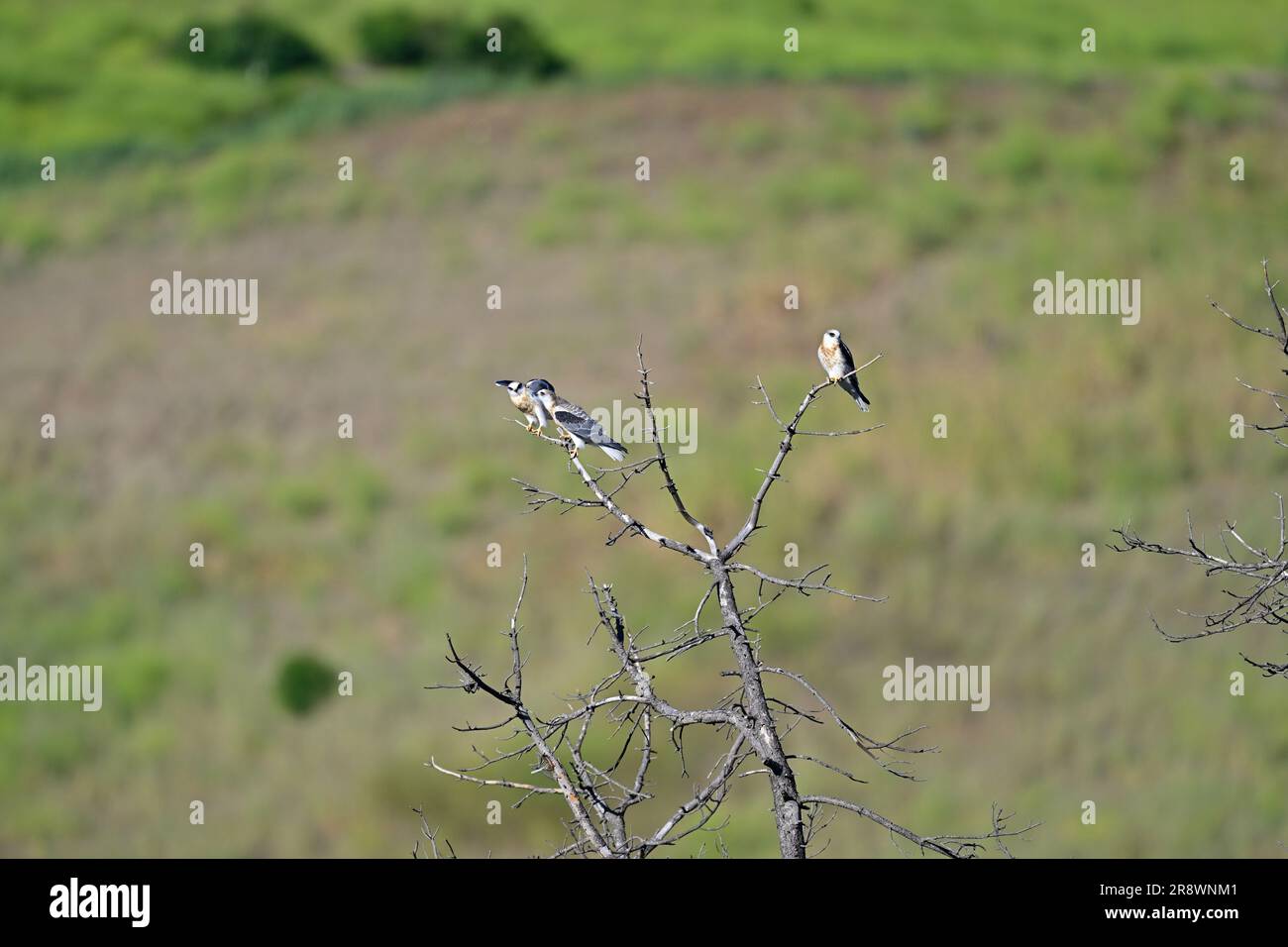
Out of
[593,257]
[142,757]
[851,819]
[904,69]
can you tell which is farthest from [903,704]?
[904,69]

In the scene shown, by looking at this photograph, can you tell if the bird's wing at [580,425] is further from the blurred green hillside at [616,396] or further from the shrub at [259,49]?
the shrub at [259,49]

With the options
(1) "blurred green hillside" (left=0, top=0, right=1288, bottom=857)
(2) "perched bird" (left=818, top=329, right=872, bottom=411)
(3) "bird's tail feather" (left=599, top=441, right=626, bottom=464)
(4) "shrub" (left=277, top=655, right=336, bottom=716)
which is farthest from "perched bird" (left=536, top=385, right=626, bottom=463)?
(4) "shrub" (left=277, top=655, right=336, bottom=716)

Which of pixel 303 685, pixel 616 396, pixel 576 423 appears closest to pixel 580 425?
pixel 576 423

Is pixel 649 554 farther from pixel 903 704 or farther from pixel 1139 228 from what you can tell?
pixel 1139 228

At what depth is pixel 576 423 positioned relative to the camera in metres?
10.4

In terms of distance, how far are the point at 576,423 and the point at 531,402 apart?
421mm

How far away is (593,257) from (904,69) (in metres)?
14.3

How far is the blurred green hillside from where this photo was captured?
77.5 ft

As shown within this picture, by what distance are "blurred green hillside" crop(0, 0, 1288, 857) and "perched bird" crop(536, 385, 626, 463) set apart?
12012mm

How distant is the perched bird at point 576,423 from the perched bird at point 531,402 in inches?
1.4

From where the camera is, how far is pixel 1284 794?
71.5 feet

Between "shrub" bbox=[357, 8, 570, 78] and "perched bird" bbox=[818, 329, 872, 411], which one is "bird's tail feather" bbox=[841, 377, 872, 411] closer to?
"perched bird" bbox=[818, 329, 872, 411]

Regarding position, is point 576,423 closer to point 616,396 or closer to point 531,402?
point 531,402

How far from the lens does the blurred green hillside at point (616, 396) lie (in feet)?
77.5
